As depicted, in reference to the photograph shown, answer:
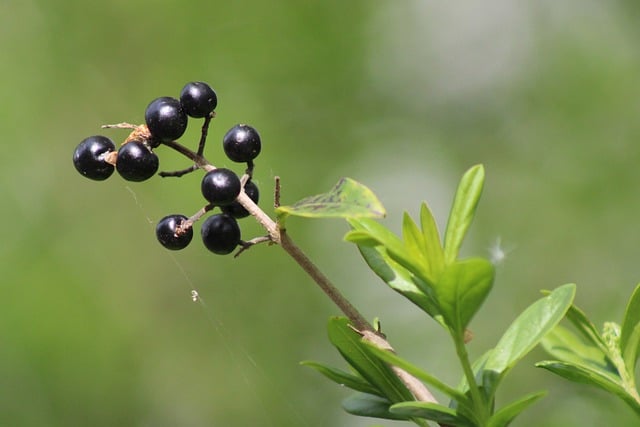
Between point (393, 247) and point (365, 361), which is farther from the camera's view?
point (365, 361)

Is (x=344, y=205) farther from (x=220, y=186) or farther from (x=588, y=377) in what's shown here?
(x=588, y=377)

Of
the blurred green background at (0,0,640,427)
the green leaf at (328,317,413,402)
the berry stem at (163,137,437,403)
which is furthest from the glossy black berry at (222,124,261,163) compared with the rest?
the blurred green background at (0,0,640,427)

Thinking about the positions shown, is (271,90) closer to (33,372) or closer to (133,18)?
(133,18)

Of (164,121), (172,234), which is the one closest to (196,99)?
(164,121)

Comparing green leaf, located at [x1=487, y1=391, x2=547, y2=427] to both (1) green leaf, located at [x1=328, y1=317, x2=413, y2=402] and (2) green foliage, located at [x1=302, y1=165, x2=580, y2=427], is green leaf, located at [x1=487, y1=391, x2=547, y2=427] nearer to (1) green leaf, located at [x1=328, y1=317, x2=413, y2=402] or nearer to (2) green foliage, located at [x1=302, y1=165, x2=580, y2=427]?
(2) green foliage, located at [x1=302, y1=165, x2=580, y2=427]

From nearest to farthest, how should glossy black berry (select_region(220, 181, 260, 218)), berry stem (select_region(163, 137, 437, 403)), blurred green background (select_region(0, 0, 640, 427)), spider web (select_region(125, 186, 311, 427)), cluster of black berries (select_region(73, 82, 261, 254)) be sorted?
berry stem (select_region(163, 137, 437, 403)) < cluster of black berries (select_region(73, 82, 261, 254)) < glossy black berry (select_region(220, 181, 260, 218)) < spider web (select_region(125, 186, 311, 427)) < blurred green background (select_region(0, 0, 640, 427))
